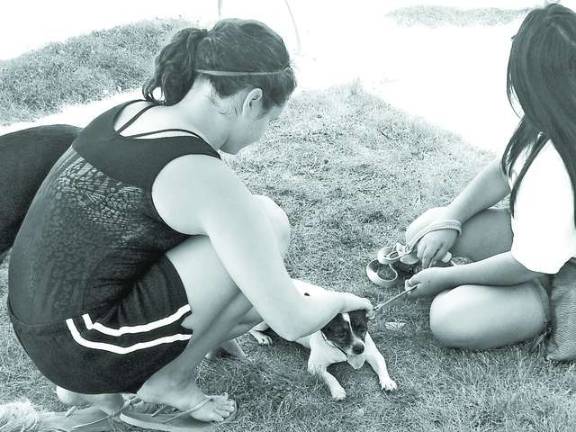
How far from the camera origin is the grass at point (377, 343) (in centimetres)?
229

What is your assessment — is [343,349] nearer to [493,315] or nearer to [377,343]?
[377,343]

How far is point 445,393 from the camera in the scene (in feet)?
7.78

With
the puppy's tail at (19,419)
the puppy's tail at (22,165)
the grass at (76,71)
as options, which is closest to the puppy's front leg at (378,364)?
the puppy's tail at (19,419)

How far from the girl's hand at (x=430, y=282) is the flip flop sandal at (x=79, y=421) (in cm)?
123

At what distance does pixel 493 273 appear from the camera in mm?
2438

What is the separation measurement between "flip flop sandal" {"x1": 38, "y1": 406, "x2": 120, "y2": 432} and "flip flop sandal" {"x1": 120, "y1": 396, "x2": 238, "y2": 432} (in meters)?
0.06

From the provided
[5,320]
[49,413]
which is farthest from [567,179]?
[5,320]

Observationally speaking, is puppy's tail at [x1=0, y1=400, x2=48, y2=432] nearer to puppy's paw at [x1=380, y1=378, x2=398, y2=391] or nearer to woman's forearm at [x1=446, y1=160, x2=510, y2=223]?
puppy's paw at [x1=380, y1=378, x2=398, y2=391]

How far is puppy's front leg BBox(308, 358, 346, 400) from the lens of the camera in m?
2.40

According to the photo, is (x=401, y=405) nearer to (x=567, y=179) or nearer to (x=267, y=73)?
(x=567, y=179)

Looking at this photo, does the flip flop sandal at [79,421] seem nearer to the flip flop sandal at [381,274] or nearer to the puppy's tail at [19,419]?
the puppy's tail at [19,419]

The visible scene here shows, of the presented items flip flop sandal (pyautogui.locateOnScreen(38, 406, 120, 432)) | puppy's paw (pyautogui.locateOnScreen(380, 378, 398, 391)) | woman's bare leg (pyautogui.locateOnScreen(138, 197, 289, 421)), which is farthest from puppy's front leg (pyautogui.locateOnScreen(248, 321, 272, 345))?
flip flop sandal (pyautogui.locateOnScreen(38, 406, 120, 432))

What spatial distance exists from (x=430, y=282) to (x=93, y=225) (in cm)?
139

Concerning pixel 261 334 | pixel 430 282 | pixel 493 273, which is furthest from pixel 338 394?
pixel 493 273
